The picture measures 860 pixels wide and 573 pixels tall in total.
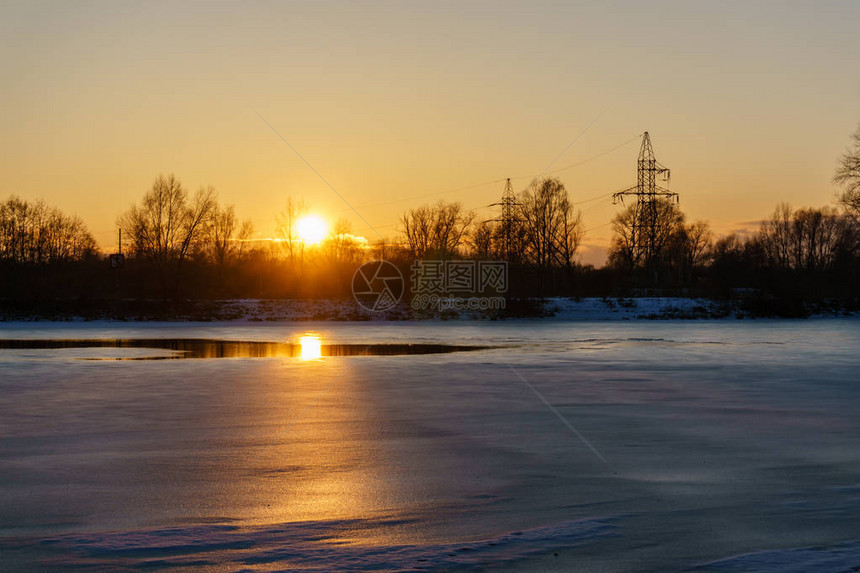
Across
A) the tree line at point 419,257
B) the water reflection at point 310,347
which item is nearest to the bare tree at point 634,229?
the tree line at point 419,257

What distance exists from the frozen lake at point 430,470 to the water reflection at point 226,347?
504 centimetres

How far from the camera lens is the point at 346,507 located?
22.7ft

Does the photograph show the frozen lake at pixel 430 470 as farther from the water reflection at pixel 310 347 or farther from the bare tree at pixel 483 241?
the bare tree at pixel 483 241

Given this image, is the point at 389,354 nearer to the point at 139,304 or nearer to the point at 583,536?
the point at 583,536

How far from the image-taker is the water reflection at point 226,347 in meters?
23.4

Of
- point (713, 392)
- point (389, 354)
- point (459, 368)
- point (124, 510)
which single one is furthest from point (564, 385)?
point (124, 510)

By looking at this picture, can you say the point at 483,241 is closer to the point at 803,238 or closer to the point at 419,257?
the point at 419,257
